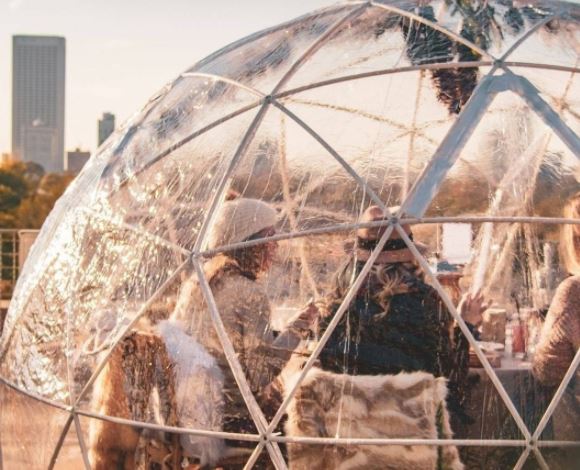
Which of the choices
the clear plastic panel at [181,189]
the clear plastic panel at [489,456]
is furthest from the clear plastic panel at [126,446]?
the clear plastic panel at [489,456]

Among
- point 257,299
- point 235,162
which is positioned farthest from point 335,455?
point 235,162

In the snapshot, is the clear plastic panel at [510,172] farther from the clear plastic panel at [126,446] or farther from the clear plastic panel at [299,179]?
the clear plastic panel at [126,446]

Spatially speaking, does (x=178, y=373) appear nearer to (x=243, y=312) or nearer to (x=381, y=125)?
(x=243, y=312)

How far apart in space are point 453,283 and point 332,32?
2.35 metres

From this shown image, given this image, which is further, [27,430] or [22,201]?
[22,201]

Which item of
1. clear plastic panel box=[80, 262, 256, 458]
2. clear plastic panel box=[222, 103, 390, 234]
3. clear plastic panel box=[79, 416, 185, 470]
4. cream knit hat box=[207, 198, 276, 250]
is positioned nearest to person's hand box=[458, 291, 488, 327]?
clear plastic panel box=[222, 103, 390, 234]

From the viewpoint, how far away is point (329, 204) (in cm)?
688

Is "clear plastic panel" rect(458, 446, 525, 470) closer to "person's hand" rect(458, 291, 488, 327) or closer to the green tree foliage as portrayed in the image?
"person's hand" rect(458, 291, 488, 327)

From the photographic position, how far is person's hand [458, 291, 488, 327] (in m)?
6.50

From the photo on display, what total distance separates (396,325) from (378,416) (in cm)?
52

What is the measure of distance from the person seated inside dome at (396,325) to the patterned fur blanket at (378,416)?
6 cm

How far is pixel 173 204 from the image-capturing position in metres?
7.58

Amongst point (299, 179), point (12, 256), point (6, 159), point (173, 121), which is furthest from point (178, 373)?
point (6, 159)

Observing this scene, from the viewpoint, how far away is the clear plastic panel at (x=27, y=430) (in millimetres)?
7929
